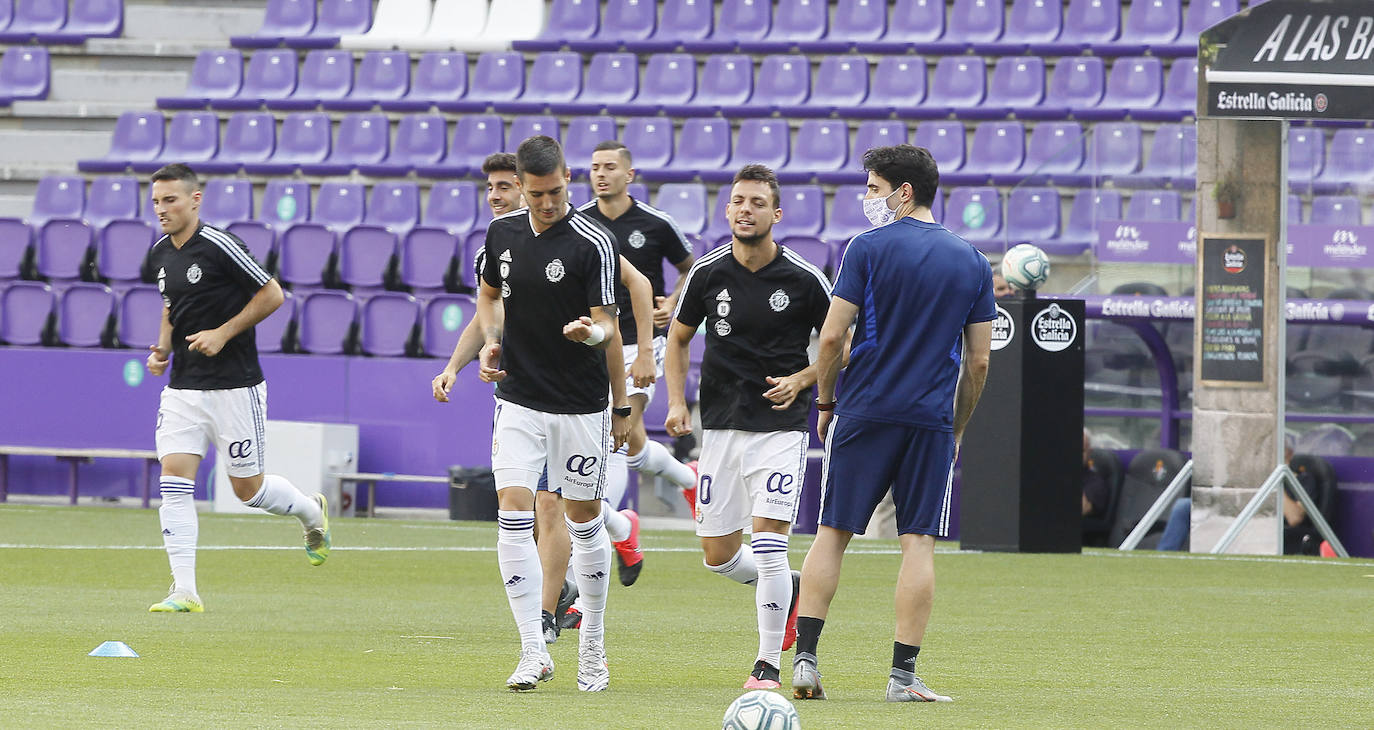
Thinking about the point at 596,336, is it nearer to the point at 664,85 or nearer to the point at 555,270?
the point at 555,270

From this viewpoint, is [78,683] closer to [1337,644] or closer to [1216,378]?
[1337,644]

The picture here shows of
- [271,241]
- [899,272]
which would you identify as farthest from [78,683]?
[271,241]

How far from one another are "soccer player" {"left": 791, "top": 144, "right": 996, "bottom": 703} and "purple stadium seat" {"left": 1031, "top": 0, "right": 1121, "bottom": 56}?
15493mm

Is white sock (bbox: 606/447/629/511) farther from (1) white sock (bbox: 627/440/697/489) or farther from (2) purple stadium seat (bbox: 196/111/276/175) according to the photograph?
(2) purple stadium seat (bbox: 196/111/276/175)

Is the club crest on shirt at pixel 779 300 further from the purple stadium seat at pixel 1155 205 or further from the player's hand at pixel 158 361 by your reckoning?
the purple stadium seat at pixel 1155 205

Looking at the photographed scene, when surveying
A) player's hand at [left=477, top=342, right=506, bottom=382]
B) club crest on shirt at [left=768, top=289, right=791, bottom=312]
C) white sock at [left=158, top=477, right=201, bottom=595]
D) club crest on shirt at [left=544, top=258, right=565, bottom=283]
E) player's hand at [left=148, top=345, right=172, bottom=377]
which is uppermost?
club crest on shirt at [left=544, top=258, right=565, bottom=283]

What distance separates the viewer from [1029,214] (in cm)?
1650

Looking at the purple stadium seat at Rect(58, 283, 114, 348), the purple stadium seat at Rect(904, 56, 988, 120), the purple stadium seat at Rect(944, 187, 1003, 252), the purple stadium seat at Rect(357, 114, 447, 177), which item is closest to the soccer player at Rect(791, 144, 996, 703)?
the purple stadium seat at Rect(944, 187, 1003, 252)

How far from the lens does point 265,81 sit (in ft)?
79.2

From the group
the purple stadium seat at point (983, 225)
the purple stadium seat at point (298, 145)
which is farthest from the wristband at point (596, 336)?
the purple stadium seat at point (298, 145)

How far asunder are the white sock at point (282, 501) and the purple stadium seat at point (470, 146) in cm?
1107

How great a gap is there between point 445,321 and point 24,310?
4.47m

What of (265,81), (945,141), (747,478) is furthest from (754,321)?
(265,81)

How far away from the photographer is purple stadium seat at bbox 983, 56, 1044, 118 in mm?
21375
